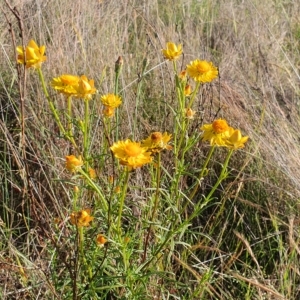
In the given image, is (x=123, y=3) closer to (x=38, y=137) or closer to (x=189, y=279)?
(x=38, y=137)

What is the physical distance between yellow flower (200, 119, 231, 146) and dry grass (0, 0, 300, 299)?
34 centimetres

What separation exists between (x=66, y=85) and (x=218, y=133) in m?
0.37

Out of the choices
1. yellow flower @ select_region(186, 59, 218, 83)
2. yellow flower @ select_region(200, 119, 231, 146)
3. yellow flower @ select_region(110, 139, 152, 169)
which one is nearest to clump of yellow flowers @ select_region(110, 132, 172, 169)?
yellow flower @ select_region(110, 139, 152, 169)

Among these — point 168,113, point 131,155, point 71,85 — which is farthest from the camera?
point 168,113

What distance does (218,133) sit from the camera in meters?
1.20

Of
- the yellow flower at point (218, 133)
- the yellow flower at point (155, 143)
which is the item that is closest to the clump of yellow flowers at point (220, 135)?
the yellow flower at point (218, 133)

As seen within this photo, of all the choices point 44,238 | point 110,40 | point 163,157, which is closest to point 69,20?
point 110,40

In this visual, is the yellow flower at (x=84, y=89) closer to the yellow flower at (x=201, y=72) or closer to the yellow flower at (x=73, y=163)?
the yellow flower at (x=73, y=163)

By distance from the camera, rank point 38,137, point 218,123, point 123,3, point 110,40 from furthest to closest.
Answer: point 123,3, point 110,40, point 38,137, point 218,123

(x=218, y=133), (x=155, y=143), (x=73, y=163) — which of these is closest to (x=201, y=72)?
(x=218, y=133)

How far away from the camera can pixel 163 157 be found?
1725 millimetres

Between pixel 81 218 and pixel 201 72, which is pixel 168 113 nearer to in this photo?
pixel 201 72

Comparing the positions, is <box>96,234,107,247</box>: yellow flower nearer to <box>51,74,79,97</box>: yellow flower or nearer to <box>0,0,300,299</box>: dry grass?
<box>0,0,300,299</box>: dry grass

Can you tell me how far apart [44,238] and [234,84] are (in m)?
1.14
